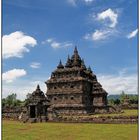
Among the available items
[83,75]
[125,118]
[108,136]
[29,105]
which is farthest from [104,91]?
[108,136]

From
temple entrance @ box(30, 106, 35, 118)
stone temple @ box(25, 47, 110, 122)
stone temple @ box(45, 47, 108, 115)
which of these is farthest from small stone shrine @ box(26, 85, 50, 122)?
stone temple @ box(45, 47, 108, 115)

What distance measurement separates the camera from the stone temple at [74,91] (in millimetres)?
61562

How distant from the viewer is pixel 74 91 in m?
62.4

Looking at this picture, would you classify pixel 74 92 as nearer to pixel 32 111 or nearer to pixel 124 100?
pixel 32 111

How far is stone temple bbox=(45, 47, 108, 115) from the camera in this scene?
2424 inches

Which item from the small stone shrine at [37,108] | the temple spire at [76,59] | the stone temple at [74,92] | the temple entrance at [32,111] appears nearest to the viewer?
the small stone shrine at [37,108]

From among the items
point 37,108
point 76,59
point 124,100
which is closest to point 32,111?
point 37,108

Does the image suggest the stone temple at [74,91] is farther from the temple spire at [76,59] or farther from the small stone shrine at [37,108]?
the small stone shrine at [37,108]

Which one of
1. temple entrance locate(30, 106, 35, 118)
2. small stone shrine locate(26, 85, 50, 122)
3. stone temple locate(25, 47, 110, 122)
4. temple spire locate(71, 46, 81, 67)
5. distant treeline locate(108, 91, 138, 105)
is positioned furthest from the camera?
distant treeline locate(108, 91, 138, 105)

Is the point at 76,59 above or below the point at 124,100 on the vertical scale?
above

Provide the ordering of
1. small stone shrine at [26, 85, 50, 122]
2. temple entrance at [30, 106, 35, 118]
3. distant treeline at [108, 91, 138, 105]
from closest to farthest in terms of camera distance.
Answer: small stone shrine at [26, 85, 50, 122]
temple entrance at [30, 106, 35, 118]
distant treeline at [108, 91, 138, 105]

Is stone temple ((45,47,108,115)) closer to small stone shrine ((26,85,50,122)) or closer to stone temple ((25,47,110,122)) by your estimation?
stone temple ((25,47,110,122))

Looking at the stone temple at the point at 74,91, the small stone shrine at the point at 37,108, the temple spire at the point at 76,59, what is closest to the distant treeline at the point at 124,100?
the stone temple at the point at 74,91

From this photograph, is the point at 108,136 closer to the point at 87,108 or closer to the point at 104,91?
the point at 87,108
